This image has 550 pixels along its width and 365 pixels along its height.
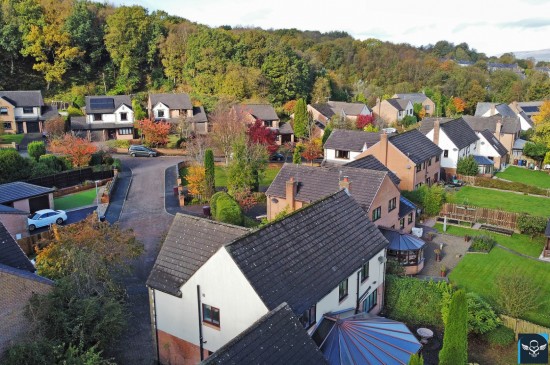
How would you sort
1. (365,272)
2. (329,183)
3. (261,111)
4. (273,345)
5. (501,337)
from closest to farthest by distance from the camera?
1. (273,345)
2. (365,272)
3. (501,337)
4. (329,183)
5. (261,111)

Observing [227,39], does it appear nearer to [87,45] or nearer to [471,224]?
[87,45]

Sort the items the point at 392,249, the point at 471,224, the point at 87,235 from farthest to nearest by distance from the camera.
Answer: the point at 471,224
the point at 392,249
the point at 87,235

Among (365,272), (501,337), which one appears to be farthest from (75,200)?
(501,337)

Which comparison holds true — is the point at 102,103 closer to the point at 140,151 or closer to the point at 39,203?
the point at 140,151

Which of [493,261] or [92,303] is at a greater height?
[92,303]

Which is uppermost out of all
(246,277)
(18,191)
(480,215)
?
(246,277)

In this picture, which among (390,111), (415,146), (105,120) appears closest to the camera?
(415,146)

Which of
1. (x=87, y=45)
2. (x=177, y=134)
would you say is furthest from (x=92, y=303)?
(x=87, y=45)
